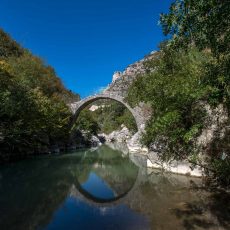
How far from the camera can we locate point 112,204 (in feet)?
32.2

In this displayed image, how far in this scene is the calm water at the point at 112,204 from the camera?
24.3 feet

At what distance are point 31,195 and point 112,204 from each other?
12.1 ft

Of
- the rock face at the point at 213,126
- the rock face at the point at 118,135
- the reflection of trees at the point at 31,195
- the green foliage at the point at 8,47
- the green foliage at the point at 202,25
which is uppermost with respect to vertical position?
the green foliage at the point at 8,47

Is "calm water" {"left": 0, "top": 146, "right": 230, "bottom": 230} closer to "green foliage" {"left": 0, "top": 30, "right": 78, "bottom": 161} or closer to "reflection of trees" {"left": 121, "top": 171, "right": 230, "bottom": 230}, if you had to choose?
"reflection of trees" {"left": 121, "top": 171, "right": 230, "bottom": 230}

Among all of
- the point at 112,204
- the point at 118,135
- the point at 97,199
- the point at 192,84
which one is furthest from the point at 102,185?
the point at 118,135

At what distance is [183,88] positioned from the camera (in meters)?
12.6

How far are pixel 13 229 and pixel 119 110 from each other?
7000 centimetres

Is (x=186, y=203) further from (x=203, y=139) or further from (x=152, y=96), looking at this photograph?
(x=152, y=96)

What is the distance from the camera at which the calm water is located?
7.40m

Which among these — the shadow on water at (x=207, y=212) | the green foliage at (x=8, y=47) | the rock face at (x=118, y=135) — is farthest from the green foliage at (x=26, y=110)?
the rock face at (x=118, y=135)

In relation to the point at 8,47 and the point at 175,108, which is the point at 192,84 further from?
the point at 8,47

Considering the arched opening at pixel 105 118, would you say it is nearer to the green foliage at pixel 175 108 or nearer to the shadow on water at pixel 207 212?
the green foliage at pixel 175 108

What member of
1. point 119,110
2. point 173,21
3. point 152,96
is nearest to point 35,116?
point 152,96

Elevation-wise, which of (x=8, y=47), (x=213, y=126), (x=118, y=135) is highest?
(x=8, y=47)
